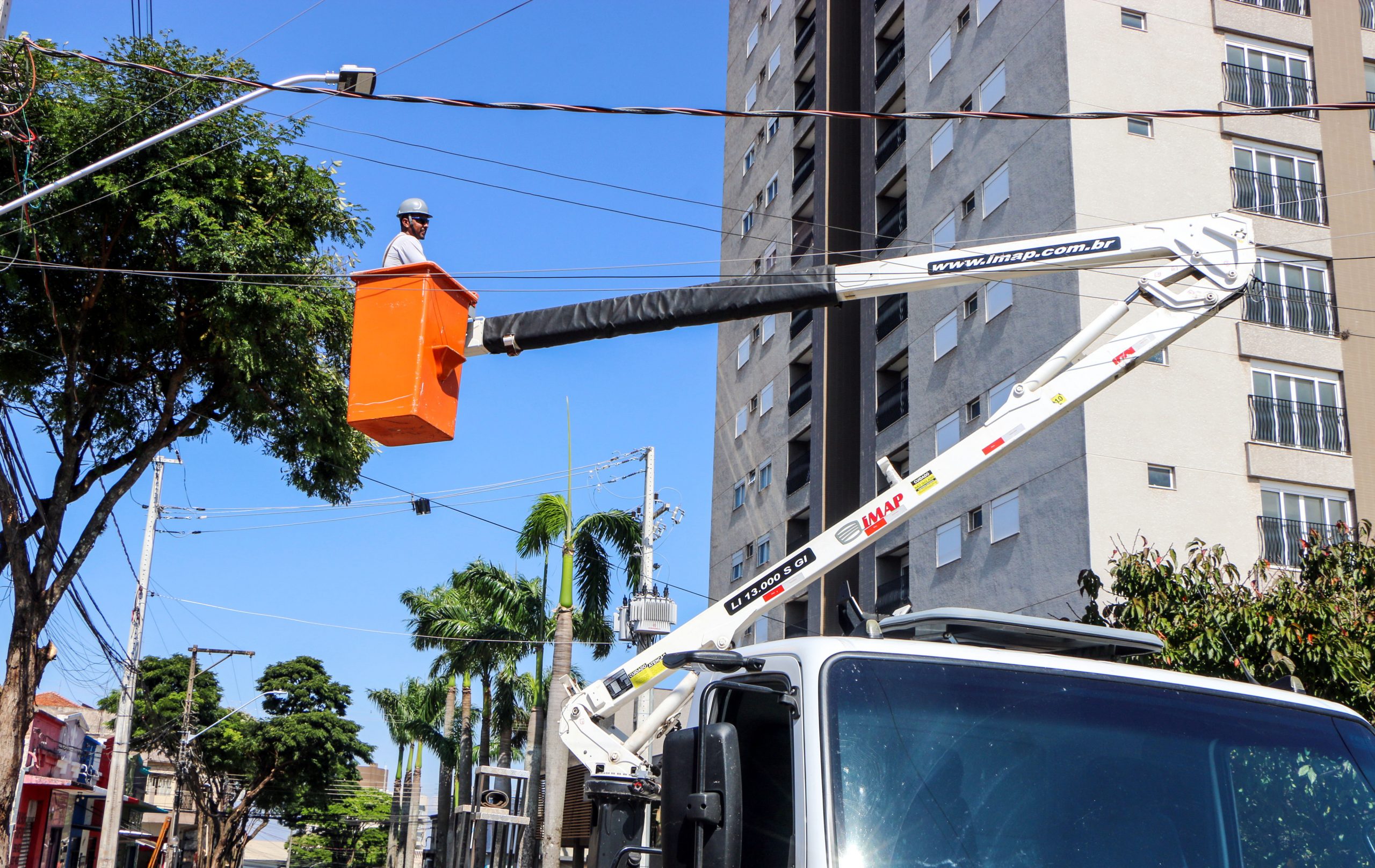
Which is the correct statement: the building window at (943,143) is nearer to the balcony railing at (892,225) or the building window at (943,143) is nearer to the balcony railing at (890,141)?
the balcony railing at (892,225)

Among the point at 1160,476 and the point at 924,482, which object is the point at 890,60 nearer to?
the point at 1160,476

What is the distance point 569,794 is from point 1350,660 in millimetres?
19085

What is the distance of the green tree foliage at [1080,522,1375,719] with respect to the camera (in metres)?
11.6

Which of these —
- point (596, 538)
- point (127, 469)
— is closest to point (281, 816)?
point (596, 538)

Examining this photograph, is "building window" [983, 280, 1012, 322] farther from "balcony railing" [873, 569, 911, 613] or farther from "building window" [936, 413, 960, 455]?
"balcony railing" [873, 569, 911, 613]

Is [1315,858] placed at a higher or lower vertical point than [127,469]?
lower

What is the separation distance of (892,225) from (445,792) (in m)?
33.1

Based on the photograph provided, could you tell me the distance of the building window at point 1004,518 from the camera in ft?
81.6

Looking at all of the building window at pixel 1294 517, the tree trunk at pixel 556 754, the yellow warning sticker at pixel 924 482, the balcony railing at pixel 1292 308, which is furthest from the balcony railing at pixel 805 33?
the yellow warning sticker at pixel 924 482

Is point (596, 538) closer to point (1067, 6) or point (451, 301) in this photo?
point (1067, 6)

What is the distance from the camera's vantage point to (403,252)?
704cm

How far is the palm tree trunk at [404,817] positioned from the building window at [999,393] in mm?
60061

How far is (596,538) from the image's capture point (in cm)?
3038

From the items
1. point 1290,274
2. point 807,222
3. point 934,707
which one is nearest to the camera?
point 934,707
